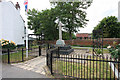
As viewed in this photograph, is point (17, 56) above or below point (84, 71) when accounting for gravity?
below

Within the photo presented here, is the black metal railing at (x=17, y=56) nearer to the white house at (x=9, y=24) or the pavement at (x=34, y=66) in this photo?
the pavement at (x=34, y=66)

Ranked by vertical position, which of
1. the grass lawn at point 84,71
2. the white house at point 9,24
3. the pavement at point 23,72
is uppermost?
the white house at point 9,24

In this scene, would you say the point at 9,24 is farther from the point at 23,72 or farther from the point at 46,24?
the point at 23,72

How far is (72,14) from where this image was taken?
55.0 ft

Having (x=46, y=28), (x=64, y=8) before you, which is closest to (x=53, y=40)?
(x=46, y=28)

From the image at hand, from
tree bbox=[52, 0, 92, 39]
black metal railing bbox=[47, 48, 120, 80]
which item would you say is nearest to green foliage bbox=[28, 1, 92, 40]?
tree bbox=[52, 0, 92, 39]

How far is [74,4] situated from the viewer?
Answer: 16734 millimetres

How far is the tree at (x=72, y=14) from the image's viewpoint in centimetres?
1573

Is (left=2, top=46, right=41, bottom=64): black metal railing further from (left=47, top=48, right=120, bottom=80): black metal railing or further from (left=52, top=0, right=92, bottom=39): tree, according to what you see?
(left=52, top=0, right=92, bottom=39): tree

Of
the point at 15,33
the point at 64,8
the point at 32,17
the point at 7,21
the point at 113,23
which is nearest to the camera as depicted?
the point at 7,21

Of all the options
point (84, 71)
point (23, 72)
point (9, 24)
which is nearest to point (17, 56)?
point (23, 72)

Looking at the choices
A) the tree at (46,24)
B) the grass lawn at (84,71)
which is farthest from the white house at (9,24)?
the grass lawn at (84,71)

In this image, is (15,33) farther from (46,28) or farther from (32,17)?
(32,17)

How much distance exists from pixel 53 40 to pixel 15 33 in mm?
10104
